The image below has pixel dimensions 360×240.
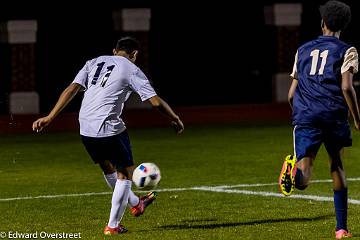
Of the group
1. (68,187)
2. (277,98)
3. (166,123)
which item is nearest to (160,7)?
(277,98)

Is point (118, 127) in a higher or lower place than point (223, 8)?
higher

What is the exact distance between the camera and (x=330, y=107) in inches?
405

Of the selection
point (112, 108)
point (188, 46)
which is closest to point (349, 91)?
point (112, 108)

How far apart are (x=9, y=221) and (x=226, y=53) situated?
3128cm

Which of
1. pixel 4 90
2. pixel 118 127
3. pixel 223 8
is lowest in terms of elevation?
pixel 4 90

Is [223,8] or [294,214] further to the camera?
[223,8]

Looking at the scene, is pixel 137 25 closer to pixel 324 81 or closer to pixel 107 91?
pixel 107 91

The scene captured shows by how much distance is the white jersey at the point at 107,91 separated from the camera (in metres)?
11.0

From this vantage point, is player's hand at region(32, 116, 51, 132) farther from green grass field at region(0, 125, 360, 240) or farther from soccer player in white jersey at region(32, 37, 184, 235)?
green grass field at region(0, 125, 360, 240)

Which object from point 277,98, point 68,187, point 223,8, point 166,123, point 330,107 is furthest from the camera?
point 223,8

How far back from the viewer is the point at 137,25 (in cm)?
3753

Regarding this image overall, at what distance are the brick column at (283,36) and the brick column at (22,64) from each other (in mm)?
7914

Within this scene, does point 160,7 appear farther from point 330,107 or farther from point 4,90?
point 330,107

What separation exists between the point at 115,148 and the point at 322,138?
1970 millimetres
